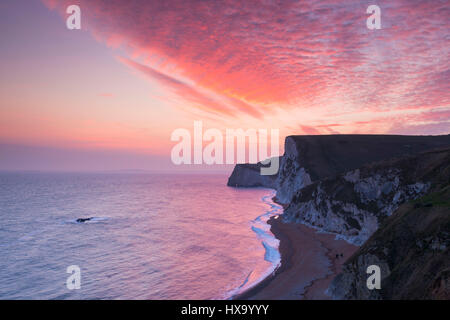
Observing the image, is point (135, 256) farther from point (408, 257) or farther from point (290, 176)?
point (290, 176)

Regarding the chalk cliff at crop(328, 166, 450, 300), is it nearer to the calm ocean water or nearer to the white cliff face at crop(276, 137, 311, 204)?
the calm ocean water

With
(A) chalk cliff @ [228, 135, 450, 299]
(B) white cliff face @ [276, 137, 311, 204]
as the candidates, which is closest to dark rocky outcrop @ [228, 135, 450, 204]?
(B) white cliff face @ [276, 137, 311, 204]

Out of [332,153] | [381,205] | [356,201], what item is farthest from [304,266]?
[332,153]

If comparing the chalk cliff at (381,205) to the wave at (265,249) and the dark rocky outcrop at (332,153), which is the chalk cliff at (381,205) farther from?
the wave at (265,249)

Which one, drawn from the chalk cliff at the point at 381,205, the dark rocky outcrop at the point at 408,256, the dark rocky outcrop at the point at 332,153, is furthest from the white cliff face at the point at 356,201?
the dark rocky outcrop at the point at 332,153

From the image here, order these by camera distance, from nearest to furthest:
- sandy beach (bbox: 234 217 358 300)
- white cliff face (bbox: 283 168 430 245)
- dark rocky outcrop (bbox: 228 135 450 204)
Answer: sandy beach (bbox: 234 217 358 300), white cliff face (bbox: 283 168 430 245), dark rocky outcrop (bbox: 228 135 450 204)
